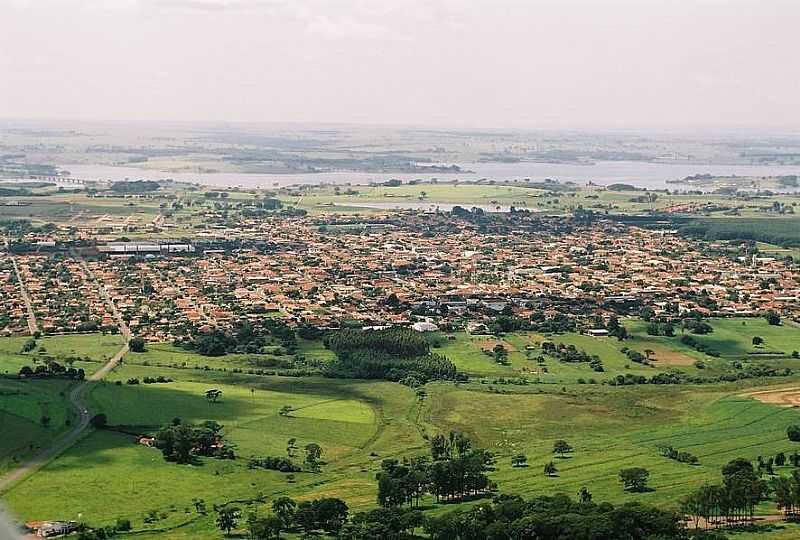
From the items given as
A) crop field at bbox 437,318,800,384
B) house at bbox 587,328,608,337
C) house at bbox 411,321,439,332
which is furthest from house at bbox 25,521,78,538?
house at bbox 587,328,608,337

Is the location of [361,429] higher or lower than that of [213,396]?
lower

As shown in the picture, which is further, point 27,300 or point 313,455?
point 27,300

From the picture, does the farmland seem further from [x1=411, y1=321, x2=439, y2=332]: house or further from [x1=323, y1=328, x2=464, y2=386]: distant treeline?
[x1=411, y1=321, x2=439, y2=332]: house

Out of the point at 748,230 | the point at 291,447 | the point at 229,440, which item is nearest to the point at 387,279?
the point at 229,440

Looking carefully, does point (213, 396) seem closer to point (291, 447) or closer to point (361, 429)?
point (291, 447)

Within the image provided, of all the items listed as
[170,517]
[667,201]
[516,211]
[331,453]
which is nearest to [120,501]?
[170,517]

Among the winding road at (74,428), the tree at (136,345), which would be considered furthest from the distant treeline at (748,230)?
the tree at (136,345)
